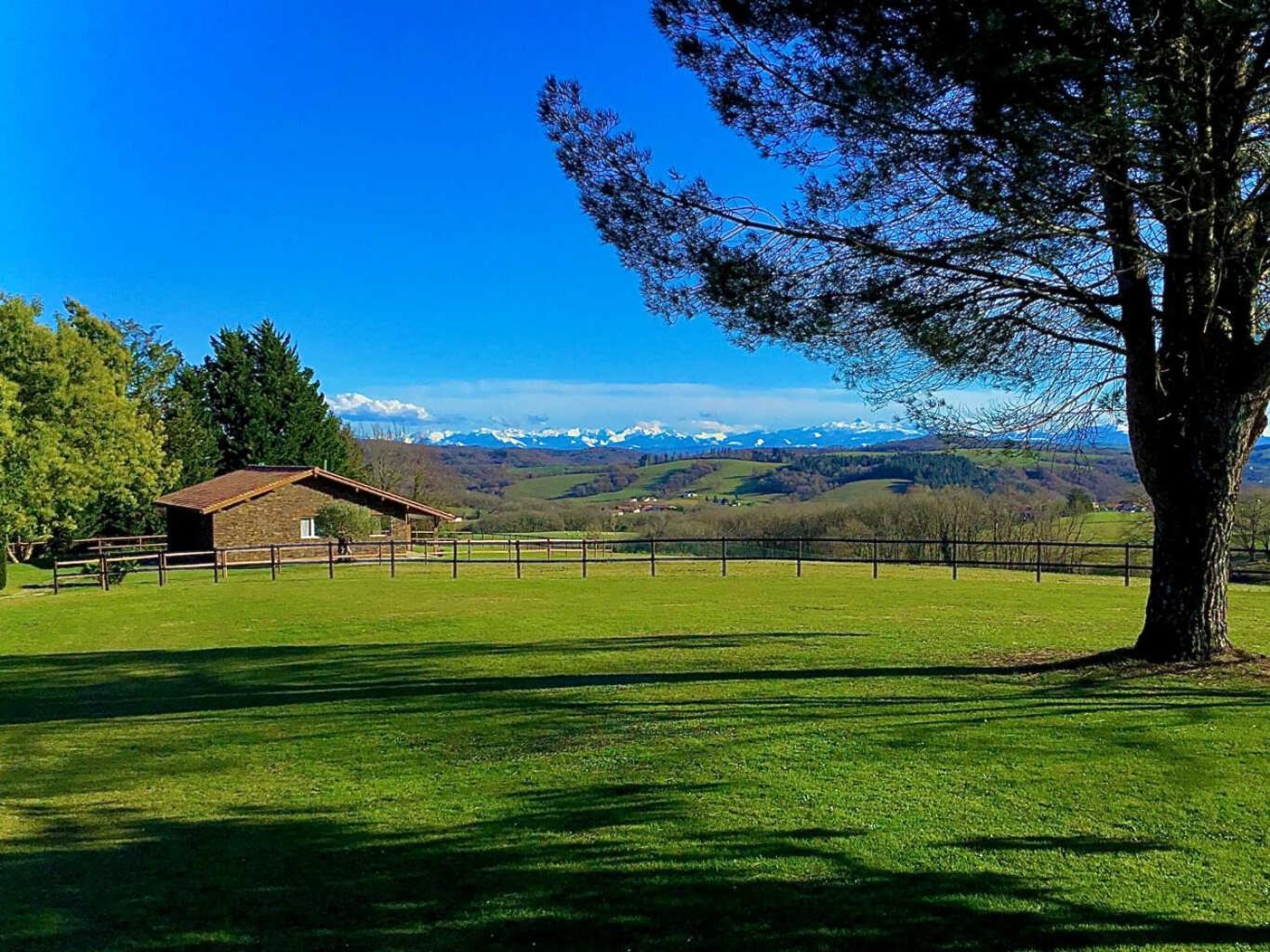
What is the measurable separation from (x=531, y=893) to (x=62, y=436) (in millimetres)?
35779

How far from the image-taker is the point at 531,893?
13.2ft

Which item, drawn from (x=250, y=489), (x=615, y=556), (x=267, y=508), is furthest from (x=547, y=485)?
(x=250, y=489)

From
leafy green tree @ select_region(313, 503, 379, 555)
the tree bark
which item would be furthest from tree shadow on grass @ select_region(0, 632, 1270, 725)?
leafy green tree @ select_region(313, 503, 379, 555)

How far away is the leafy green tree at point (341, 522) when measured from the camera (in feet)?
119

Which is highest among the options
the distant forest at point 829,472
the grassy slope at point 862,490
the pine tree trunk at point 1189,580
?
the distant forest at point 829,472

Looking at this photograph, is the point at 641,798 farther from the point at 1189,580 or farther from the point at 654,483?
the point at 654,483

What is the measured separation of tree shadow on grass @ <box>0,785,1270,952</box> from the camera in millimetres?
3570

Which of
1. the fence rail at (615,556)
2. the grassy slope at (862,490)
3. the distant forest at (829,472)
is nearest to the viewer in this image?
the fence rail at (615,556)

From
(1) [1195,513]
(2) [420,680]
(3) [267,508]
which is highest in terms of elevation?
(3) [267,508]

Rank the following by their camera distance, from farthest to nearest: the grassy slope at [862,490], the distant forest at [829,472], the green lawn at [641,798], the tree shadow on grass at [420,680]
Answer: the distant forest at [829,472] → the grassy slope at [862,490] → the tree shadow on grass at [420,680] → the green lawn at [641,798]

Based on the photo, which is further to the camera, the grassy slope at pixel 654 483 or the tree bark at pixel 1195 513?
the grassy slope at pixel 654 483

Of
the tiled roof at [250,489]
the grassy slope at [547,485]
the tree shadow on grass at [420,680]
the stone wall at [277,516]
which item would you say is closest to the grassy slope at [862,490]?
the tiled roof at [250,489]

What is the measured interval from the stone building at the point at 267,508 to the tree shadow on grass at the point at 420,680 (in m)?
23.2

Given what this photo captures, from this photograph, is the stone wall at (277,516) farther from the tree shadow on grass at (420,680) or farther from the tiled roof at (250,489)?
the tree shadow on grass at (420,680)
